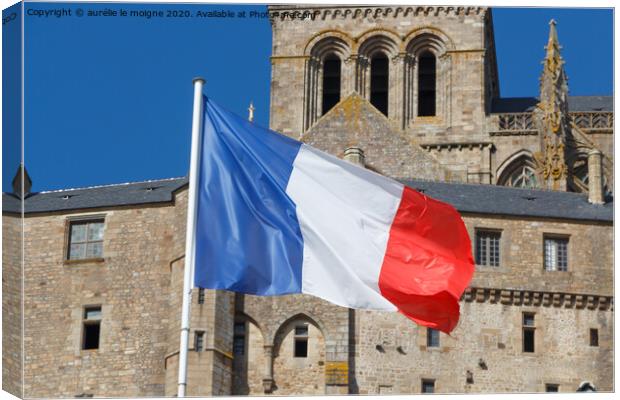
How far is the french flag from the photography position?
30672 millimetres

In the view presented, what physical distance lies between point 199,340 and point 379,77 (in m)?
32.8

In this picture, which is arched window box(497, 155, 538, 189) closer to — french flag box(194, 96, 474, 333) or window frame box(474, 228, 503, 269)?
window frame box(474, 228, 503, 269)

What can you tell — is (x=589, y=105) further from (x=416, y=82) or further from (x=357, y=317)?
(x=357, y=317)

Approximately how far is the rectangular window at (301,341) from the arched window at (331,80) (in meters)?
28.9

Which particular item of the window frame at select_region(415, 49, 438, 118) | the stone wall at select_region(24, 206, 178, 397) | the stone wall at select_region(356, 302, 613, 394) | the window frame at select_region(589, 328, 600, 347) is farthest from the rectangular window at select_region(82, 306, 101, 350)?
the window frame at select_region(415, 49, 438, 118)

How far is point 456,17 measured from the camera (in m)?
81.0

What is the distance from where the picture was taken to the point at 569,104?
3231 inches

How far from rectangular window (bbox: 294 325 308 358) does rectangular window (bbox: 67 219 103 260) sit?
543cm

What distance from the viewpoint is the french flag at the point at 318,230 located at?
30672 mm

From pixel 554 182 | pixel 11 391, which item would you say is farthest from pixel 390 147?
pixel 11 391

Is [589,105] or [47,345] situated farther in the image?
[589,105]

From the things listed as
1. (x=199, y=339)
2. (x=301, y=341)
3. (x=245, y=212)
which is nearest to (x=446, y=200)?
(x=301, y=341)

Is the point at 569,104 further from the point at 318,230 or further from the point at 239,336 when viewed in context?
the point at 318,230

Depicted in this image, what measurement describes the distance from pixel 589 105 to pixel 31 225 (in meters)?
32.4
